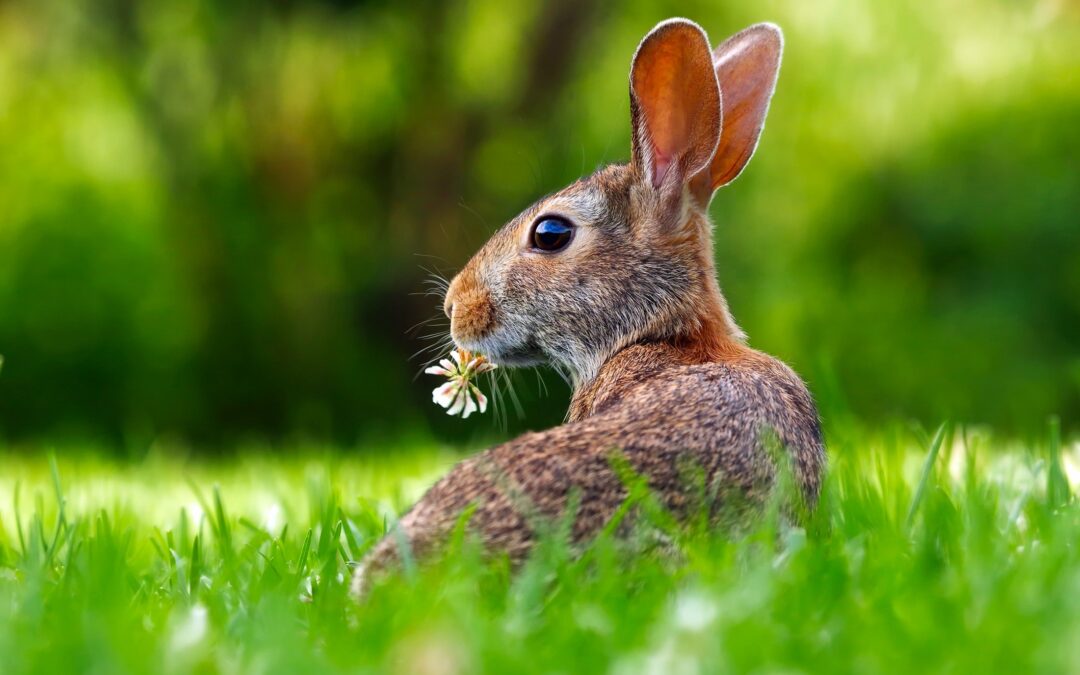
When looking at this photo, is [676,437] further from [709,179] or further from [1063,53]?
[1063,53]

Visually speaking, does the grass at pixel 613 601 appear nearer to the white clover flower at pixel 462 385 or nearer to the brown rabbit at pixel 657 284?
the brown rabbit at pixel 657 284

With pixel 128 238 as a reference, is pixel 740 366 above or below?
below

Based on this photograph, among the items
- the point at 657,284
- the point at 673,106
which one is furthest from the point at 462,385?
the point at 673,106

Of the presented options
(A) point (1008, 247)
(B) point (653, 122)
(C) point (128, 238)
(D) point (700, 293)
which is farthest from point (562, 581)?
(C) point (128, 238)

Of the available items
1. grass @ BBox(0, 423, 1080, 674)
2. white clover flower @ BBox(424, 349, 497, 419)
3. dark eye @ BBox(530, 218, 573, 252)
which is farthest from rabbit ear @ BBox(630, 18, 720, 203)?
grass @ BBox(0, 423, 1080, 674)

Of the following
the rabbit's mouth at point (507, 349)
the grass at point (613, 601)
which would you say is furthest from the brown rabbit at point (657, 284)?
the grass at point (613, 601)

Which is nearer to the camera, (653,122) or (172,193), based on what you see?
(653,122)

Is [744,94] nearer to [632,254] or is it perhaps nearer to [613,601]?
[632,254]
